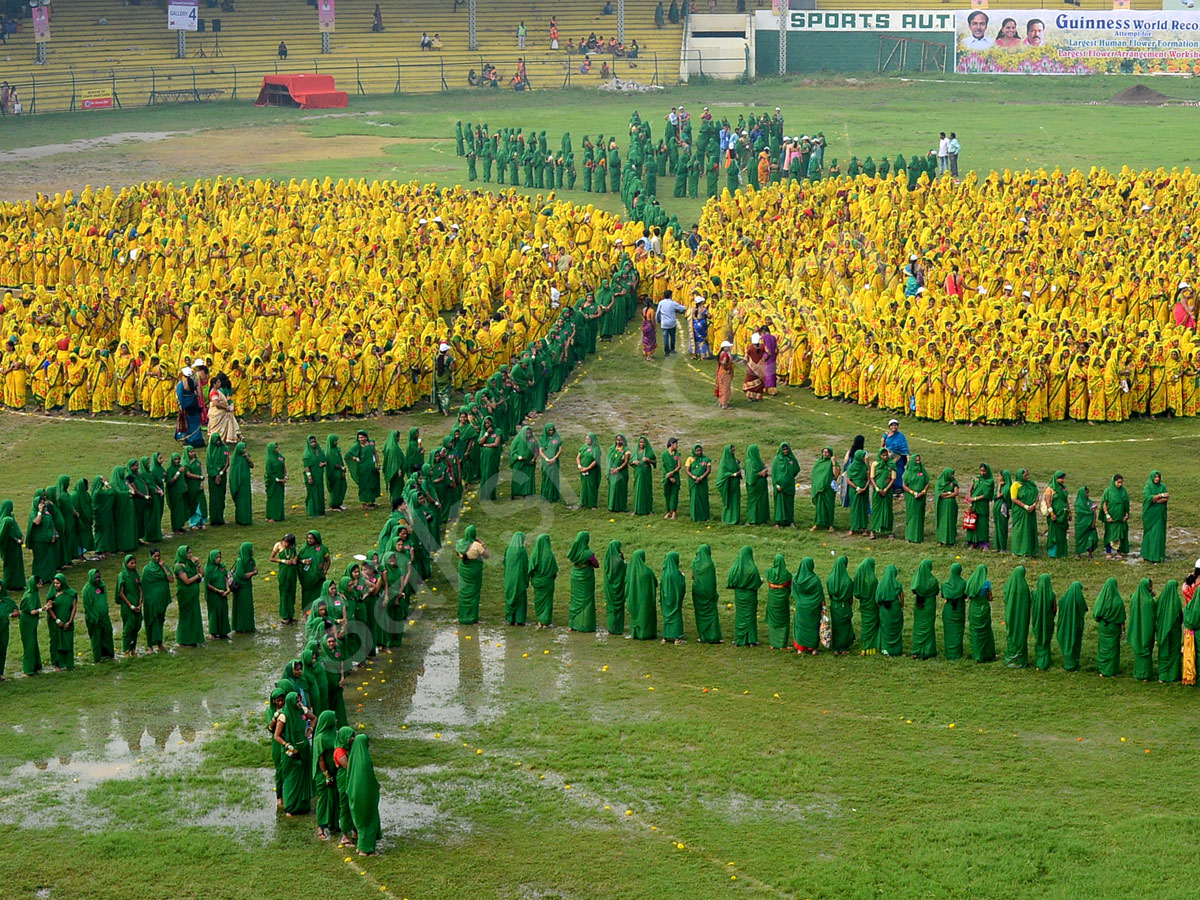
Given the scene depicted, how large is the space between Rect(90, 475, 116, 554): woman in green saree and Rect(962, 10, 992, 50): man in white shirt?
44.5 meters

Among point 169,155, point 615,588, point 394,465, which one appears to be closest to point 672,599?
point 615,588

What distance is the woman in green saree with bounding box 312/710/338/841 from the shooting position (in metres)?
11.4

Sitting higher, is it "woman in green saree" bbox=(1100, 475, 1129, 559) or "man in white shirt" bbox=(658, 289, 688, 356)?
"man in white shirt" bbox=(658, 289, 688, 356)

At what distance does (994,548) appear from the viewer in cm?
1756

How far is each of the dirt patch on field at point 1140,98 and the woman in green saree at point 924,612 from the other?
40.0m

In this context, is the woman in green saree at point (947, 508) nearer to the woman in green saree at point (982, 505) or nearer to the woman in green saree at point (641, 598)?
the woman in green saree at point (982, 505)

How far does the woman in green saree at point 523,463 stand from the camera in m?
19.2

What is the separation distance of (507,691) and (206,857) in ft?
11.5

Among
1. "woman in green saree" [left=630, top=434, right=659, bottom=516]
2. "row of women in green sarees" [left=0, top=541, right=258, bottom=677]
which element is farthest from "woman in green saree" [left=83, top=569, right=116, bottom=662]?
"woman in green saree" [left=630, top=434, right=659, bottom=516]

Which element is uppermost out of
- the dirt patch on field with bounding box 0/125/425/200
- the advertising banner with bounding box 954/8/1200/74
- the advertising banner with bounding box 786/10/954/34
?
the advertising banner with bounding box 786/10/954/34

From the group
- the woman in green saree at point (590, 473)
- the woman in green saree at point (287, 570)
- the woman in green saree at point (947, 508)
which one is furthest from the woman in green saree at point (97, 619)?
the woman in green saree at point (947, 508)

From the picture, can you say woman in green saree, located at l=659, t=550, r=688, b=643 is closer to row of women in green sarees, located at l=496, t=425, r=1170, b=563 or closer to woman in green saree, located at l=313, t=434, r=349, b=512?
row of women in green sarees, located at l=496, t=425, r=1170, b=563

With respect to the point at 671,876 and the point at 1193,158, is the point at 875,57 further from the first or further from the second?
the point at 671,876

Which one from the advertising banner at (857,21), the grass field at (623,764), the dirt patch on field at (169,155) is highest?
the advertising banner at (857,21)
